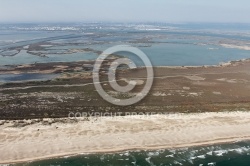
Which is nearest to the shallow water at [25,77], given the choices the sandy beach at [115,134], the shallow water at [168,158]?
the sandy beach at [115,134]

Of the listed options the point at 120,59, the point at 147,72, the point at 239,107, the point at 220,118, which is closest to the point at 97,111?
the point at 220,118

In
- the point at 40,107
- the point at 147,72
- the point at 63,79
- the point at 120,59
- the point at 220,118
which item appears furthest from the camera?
the point at 120,59

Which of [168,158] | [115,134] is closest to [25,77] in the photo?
[115,134]

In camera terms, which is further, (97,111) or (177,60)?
(177,60)

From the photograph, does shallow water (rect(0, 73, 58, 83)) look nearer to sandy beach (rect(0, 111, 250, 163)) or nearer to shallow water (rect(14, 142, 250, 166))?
sandy beach (rect(0, 111, 250, 163))

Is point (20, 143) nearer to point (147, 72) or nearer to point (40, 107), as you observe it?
point (40, 107)

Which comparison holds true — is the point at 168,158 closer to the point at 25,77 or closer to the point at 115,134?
the point at 115,134

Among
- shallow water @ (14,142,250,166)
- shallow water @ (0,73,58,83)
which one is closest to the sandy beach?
shallow water @ (14,142,250,166)

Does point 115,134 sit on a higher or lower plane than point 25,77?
lower
